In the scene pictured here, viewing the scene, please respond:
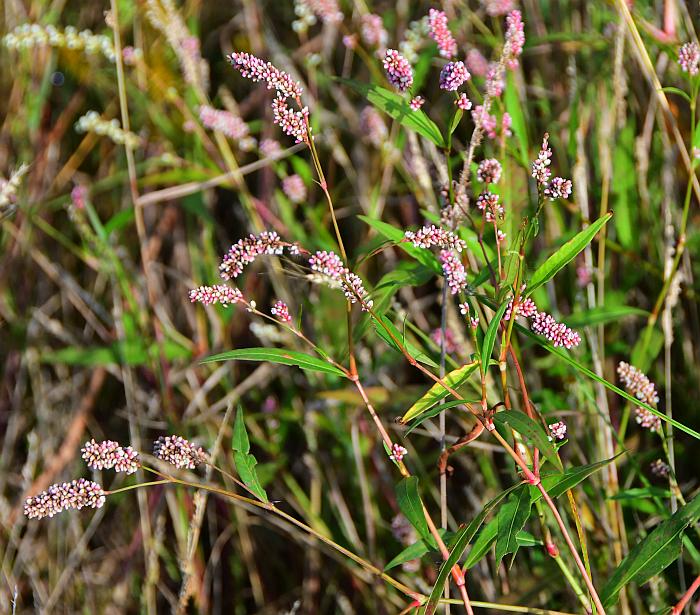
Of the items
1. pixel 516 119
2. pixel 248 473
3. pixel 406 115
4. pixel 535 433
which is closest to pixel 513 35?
pixel 406 115

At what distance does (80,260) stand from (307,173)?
0.74 meters

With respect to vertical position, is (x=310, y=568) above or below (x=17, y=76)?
below

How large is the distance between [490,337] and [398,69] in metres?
0.28

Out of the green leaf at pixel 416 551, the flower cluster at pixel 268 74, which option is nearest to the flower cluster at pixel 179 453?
the green leaf at pixel 416 551

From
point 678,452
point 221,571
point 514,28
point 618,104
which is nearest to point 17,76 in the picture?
point 221,571

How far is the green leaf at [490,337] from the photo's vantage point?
81 centimetres

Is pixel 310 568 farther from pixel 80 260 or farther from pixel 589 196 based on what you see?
pixel 80 260

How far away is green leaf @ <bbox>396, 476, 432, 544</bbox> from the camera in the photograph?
958 mm

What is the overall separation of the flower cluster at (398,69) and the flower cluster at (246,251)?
0.64ft

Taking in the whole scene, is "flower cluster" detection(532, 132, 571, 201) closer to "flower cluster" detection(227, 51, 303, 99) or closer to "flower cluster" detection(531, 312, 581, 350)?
"flower cluster" detection(531, 312, 581, 350)

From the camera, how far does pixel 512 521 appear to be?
854 millimetres

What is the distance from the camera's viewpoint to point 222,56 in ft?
7.61

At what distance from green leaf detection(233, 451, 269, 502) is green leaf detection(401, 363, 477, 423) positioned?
0.17 m

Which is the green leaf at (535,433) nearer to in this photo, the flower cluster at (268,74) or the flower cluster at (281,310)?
the flower cluster at (281,310)
